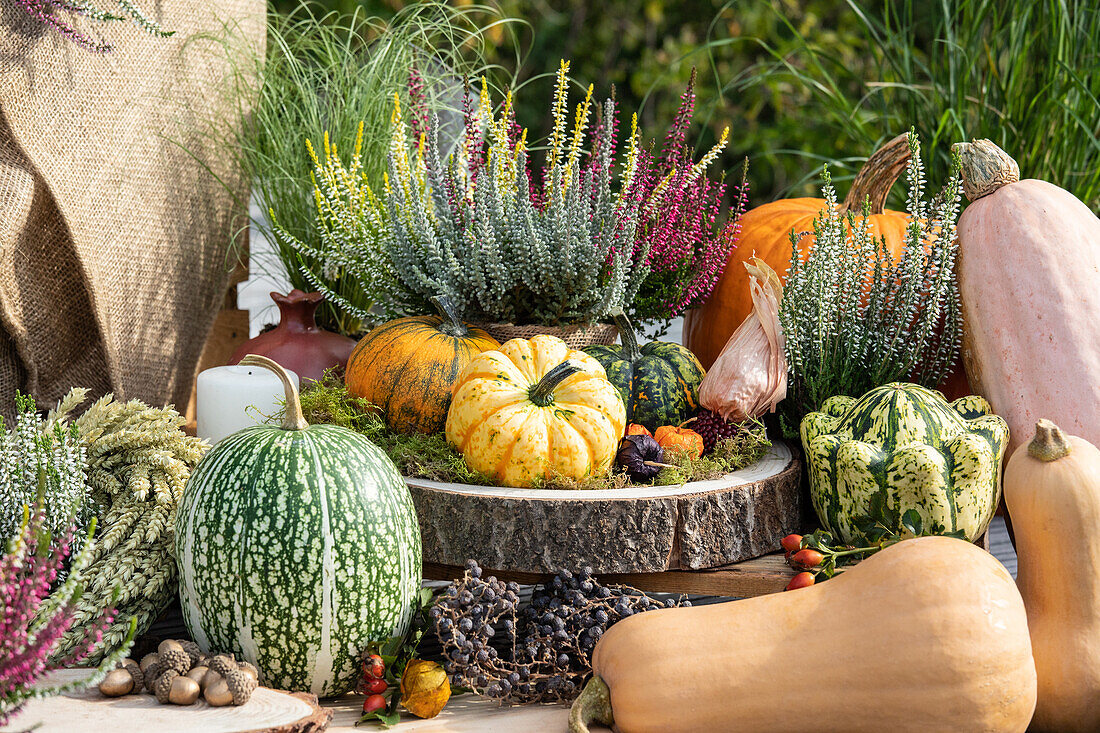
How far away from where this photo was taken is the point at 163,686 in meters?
1.17

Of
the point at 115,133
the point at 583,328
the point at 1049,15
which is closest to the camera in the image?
the point at 583,328

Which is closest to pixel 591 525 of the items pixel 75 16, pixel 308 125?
pixel 308 125

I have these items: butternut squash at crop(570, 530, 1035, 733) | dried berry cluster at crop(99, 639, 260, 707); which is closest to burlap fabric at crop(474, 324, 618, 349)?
butternut squash at crop(570, 530, 1035, 733)

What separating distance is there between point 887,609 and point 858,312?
66 cm

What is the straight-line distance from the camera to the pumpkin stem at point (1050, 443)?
1258 millimetres

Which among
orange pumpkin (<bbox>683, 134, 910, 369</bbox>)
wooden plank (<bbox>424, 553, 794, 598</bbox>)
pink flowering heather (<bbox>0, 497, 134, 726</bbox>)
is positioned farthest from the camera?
orange pumpkin (<bbox>683, 134, 910, 369</bbox>)

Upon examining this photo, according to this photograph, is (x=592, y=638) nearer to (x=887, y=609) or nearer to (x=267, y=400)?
(x=887, y=609)

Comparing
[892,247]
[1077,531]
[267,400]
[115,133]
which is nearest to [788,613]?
[1077,531]

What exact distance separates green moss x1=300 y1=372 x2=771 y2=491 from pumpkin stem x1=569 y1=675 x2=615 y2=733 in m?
0.30

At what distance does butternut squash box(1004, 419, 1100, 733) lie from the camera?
1250 millimetres

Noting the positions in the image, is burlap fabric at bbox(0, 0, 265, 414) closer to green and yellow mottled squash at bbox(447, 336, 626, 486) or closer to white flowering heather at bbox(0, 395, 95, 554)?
white flowering heather at bbox(0, 395, 95, 554)

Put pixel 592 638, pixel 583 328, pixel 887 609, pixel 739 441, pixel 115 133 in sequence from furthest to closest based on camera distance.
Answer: pixel 115 133 → pixel 583 328 → pixel 739 441 → pixel 592 638 → pixel 887 609

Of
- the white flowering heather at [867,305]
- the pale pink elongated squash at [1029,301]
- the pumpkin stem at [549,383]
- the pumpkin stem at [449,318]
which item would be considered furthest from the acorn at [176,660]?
the pale pink elongated squash at [1029,301]

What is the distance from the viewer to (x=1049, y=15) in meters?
2.39
